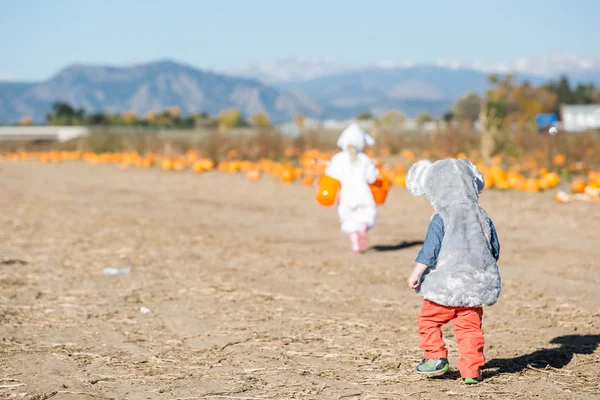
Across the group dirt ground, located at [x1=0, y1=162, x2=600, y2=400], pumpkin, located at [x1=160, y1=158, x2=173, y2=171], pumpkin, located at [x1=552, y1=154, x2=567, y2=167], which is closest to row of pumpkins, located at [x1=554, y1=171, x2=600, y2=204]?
dirt ground, located at [x1=0, y1=162, x2=600, y2=400]

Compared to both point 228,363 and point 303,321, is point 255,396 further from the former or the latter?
point 303,321

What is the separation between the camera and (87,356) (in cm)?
534

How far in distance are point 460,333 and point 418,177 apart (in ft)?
2.80

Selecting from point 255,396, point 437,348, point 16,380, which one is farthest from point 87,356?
point 437,348

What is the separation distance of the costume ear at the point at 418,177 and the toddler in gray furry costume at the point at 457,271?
0.11 meters

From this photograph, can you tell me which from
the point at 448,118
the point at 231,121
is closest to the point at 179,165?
the point at 448,118

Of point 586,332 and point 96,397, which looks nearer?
point 96,397

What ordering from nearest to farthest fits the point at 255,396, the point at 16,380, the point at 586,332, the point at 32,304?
the point at 255,396
the point at 16,380
the point at 586,332
the point at 32,304

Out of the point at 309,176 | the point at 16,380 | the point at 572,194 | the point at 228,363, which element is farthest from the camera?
the point at 309,176

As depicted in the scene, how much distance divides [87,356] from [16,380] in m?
0.60

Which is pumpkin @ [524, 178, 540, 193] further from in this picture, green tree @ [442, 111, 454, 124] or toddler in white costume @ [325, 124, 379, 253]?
green tree @ [442, 111, 454, 124]

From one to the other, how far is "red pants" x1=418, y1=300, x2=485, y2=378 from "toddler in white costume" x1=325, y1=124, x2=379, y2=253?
4.38 m

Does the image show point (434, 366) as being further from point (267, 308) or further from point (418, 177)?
point (267, 308)

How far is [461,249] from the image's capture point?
178 inches
